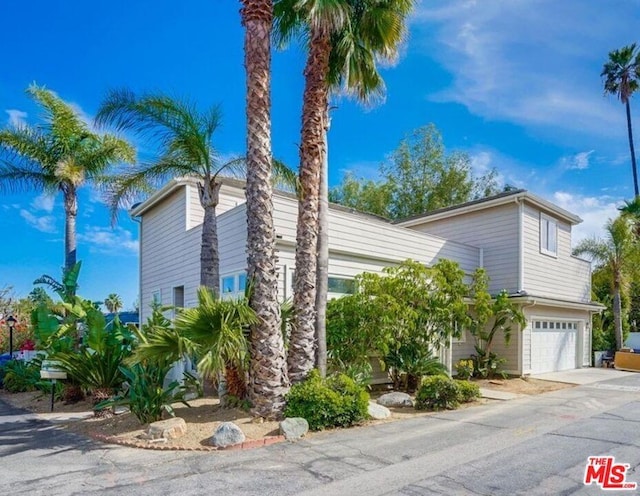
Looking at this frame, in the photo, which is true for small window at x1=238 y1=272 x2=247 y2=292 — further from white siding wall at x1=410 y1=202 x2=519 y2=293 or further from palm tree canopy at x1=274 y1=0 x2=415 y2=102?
white siding wall at x1=410 y1=202 x2=519 y2=293

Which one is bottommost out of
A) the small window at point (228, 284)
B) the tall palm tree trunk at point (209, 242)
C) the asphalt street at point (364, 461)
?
the asphalt street at point (364, 461)

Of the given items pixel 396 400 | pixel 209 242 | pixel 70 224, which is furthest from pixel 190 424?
pixel 70 224

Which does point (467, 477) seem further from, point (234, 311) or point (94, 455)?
point (94, 455)

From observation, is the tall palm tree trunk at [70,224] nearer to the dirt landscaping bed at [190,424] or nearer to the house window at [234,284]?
the dirt landscaping bed at [190,424]

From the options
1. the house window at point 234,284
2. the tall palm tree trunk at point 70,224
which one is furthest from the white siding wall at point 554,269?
the tall palm tree trunk at point 70,224

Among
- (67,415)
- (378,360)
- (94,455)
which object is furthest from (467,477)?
(67,415)

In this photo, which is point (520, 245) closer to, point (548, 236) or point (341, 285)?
point (548, 236)

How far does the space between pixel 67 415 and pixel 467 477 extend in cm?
879

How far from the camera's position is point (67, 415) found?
10.3 m

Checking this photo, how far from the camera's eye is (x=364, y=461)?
6.33 metres

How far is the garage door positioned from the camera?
1689cm

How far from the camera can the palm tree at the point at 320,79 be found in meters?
9.19

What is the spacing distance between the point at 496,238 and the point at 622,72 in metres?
24.6

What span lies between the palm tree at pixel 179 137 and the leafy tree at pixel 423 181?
964 inches
